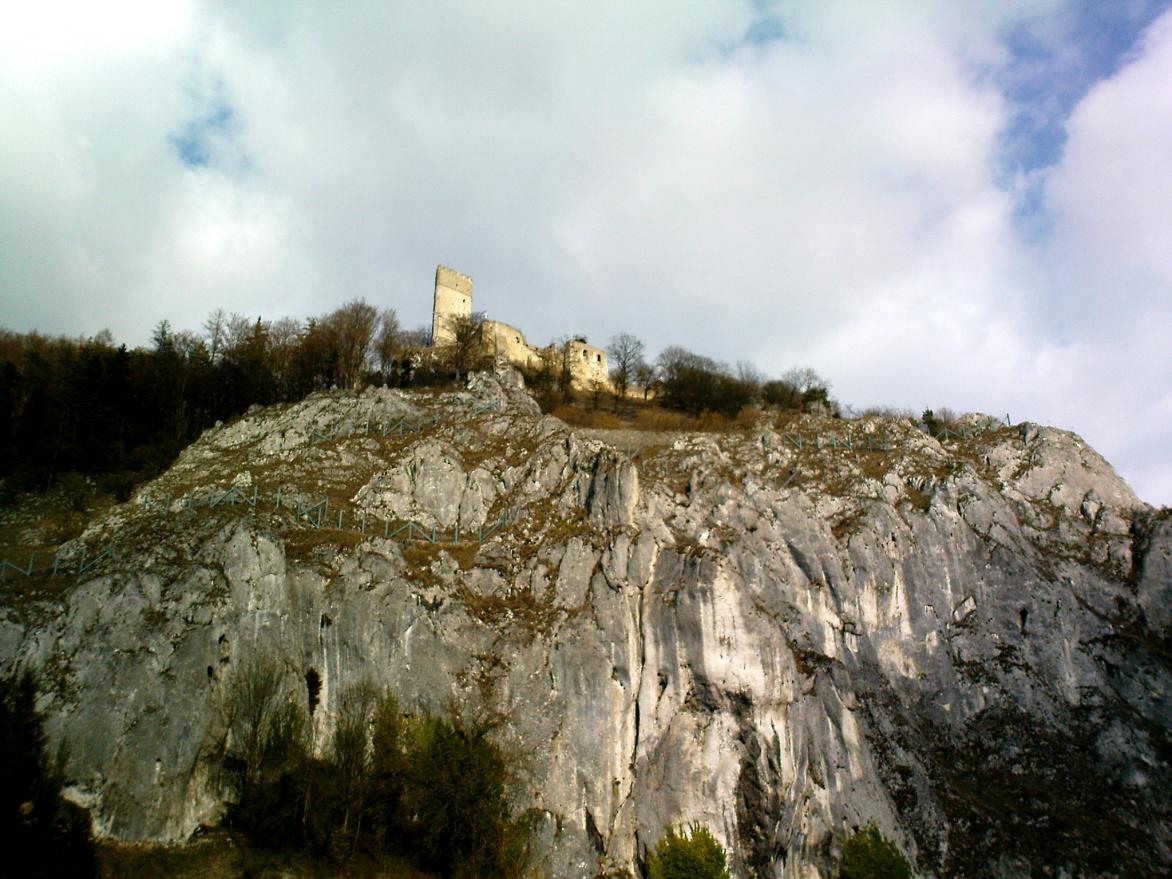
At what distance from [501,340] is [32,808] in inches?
1917

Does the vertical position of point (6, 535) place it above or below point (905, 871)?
above

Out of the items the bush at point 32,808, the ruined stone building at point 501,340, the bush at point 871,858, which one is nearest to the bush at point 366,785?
the bush at point 32,808

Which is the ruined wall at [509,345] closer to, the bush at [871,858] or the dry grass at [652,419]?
the dry grass at [652,419]

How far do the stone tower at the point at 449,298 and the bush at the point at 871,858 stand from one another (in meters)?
48.9

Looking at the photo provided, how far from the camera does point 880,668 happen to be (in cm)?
3656

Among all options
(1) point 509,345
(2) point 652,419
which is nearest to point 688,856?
(2) point 652,419

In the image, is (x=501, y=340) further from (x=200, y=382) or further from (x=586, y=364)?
(x=200, y=382)

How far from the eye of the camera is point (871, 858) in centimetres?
3153

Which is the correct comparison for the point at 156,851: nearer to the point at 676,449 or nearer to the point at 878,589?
the point at 676,449

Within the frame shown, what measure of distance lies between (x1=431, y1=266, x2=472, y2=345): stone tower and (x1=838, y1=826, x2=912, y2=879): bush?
48.9 metres

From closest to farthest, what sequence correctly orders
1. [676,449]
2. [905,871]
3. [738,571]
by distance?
[905,871] < [738,571] < [676,449]

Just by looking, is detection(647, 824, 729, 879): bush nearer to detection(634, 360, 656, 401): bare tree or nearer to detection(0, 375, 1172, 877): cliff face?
detection(0, 375, 1172, 877): cliff face

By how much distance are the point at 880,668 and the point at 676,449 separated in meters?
14.2

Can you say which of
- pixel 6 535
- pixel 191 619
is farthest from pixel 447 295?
pixel 191 619
